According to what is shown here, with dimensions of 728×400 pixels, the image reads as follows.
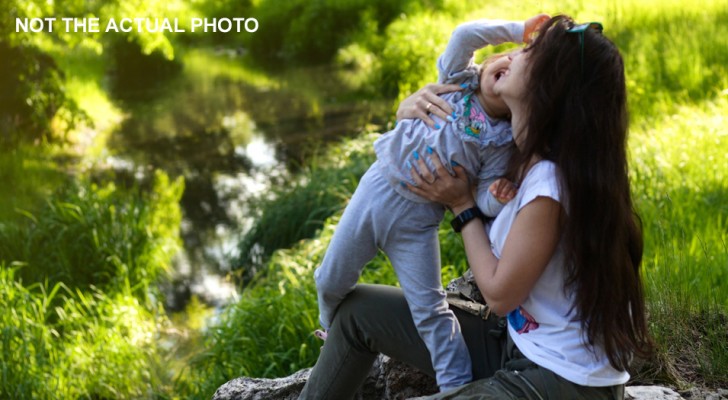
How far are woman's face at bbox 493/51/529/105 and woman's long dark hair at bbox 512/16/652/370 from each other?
0.10 feet

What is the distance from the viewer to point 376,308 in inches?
93.1

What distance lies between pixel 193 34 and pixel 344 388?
2259 centimetres

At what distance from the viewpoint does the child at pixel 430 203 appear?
2252 mm

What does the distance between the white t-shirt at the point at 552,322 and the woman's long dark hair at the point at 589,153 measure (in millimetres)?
24

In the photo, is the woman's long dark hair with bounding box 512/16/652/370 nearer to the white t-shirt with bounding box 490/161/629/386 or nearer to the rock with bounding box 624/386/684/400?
the white t-shirt with bounding box 490/161/629/386

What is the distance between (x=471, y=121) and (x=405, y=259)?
0.41 metres

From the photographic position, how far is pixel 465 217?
2176 mm

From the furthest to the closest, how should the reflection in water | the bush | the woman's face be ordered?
the bush
the reflection in water
the woman's face

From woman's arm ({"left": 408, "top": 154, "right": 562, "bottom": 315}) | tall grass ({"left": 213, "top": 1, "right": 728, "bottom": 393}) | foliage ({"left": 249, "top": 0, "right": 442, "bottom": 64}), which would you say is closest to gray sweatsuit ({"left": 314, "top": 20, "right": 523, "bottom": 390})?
woman's arm ({"left": 408, "top": 154, "right": 562, "bottom": 315})

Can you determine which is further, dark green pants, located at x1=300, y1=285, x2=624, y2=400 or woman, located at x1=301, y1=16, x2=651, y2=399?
dark green pants, located at x1=300, y1=285, x2=624, y2=400

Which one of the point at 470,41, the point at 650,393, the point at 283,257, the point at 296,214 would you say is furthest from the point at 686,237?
the point at 296,214

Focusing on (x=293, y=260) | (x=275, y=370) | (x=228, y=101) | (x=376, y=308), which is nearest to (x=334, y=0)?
(x=228, y=101)

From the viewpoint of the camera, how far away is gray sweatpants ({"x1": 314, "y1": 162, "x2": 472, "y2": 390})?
2258mm

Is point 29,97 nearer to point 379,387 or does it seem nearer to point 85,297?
point 85,297
